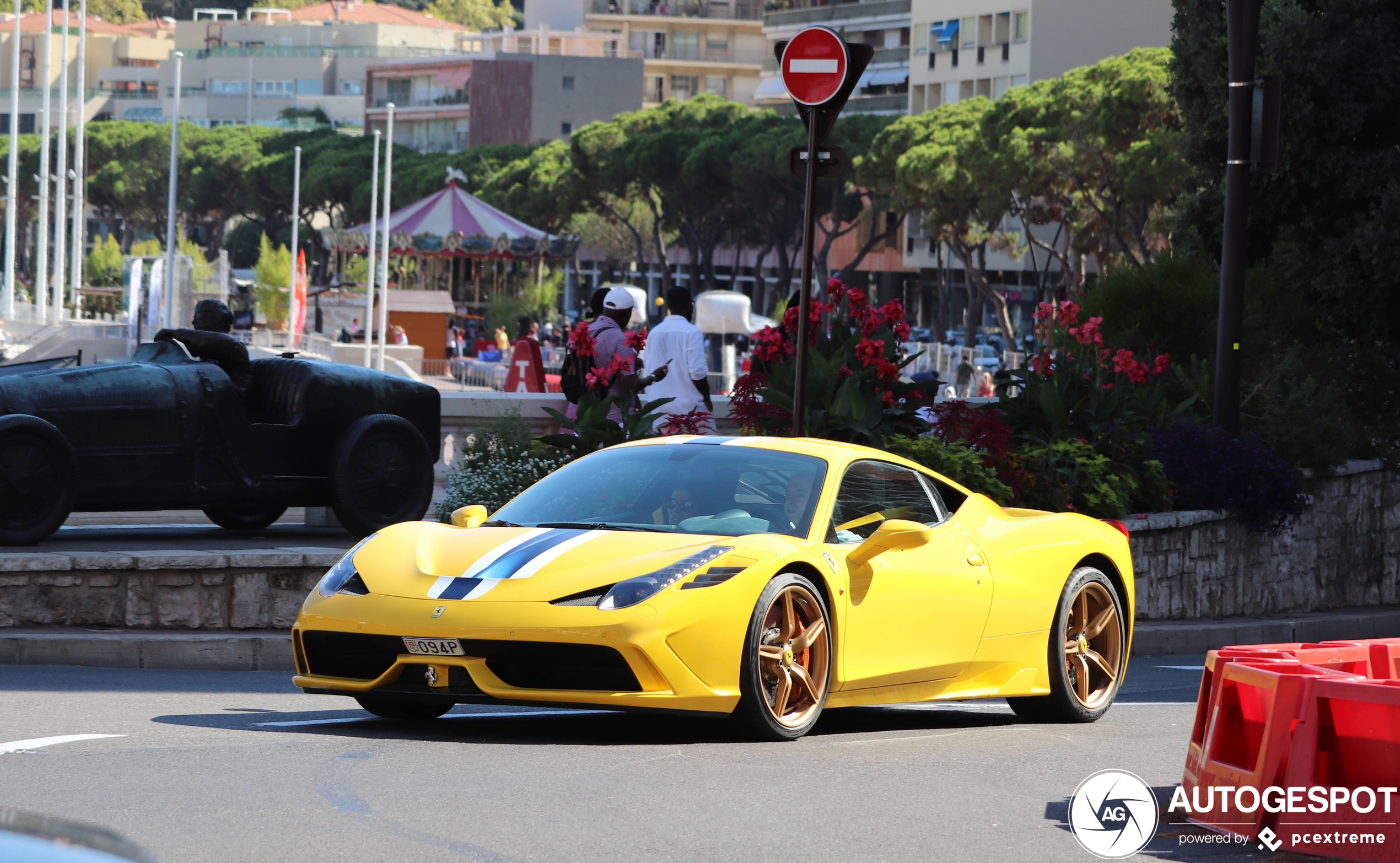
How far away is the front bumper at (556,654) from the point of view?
7078mm

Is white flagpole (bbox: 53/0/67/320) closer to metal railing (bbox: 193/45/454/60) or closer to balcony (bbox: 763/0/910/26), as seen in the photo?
balcony (bbox: 763/0/910/26)

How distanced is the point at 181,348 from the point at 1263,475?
8266mm

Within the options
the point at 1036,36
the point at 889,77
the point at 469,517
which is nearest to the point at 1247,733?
the point at 469,517

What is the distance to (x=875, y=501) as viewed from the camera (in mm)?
8414

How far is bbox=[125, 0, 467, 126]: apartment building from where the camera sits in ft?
551

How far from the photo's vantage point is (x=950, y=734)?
835cm

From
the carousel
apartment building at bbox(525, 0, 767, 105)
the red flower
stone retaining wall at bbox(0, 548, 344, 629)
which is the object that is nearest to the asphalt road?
stone retaining wall at bbox(0, 548, 344, 629)

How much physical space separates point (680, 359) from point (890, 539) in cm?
625

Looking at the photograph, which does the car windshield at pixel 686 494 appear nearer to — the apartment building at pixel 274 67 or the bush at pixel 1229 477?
the bush at pixel 1229 477

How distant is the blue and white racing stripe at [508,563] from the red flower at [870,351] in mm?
5631

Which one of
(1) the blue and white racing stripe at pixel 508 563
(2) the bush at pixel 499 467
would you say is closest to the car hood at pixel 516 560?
(1) the blue and white racing stripe at pixel 508 563

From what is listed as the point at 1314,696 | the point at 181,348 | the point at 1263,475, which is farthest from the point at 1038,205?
the point at 1314,696

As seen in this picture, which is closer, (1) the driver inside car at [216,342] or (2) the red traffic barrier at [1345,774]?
(2) the red traffic barrier at [1345,774]

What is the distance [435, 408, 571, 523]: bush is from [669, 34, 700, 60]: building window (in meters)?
124
